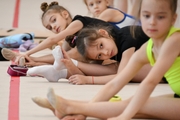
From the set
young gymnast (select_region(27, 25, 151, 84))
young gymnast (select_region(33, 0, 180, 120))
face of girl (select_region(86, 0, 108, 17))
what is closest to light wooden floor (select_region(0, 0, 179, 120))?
young gymnast (select_region(27, 25, 151, 84))

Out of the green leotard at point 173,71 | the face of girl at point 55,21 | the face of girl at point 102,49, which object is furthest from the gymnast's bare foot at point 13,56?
the green leotard at point 173,71

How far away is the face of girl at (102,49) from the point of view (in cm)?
270

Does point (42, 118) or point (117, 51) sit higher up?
point (117, 51)

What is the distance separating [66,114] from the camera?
192cm

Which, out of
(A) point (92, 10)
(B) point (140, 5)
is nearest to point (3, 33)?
(A) point (92, 10)

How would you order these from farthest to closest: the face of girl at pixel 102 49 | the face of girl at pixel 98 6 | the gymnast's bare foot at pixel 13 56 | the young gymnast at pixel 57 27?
the face of girl at pixel 98 6 → the gymnast's bare foot at pixel 13 56 → the young gymnast at pixel 57 27 → the face of girl at pixel 102 49

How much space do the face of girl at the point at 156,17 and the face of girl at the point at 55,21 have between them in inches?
68.9

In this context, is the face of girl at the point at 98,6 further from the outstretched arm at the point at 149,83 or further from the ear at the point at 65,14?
the outstretched arm at the point at 149,83

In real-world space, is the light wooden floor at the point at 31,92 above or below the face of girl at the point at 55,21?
below

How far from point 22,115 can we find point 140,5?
69 cm

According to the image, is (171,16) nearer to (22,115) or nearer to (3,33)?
(22,115)

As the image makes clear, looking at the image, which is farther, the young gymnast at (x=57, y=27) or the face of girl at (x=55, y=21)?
the face of girl at (x=55, y=21)

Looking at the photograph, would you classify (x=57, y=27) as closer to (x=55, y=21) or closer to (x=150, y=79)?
(x=55, y=21)

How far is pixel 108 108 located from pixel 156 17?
40cm
